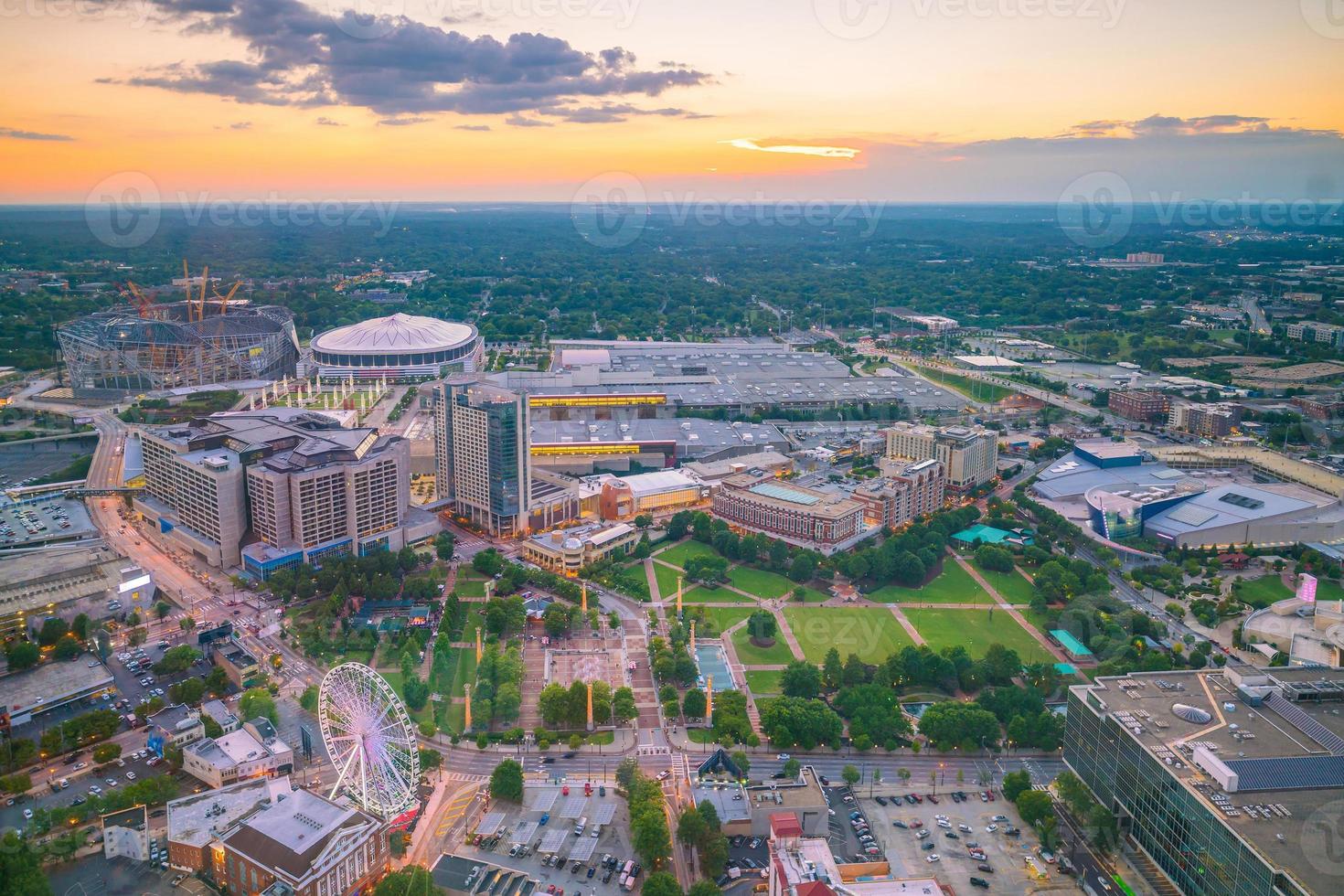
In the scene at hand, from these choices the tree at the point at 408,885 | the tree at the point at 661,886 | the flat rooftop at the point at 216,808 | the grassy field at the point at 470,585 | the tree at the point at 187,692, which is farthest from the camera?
the grassy field at the point at 470,585

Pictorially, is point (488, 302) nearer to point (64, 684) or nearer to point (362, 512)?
point (362, 512)

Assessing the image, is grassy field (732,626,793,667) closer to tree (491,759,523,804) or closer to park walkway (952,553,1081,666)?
park walkway (952,553,1081,666)

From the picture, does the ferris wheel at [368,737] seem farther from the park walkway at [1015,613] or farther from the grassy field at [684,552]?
the park walkway at [1015,613]

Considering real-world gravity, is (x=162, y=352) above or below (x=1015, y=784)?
above

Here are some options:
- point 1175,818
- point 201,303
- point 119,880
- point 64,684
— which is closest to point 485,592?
point 64,684

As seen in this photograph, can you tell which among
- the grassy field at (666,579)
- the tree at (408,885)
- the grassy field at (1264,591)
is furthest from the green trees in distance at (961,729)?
the grassy field at (1264,591)

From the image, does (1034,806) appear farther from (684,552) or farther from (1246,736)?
(684,552)

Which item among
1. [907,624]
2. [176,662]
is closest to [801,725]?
[907,624]
